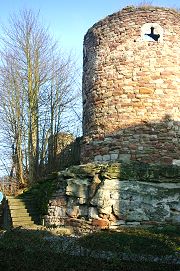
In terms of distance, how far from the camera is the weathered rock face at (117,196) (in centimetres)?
844

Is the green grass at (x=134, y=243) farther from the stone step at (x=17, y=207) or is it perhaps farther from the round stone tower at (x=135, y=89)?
the stone step at (x=17, y=207)

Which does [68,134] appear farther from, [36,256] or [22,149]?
[36,256]

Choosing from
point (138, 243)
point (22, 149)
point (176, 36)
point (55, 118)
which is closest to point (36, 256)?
point (138, 243)

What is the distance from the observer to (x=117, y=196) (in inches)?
336

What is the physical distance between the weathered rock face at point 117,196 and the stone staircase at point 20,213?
61cm

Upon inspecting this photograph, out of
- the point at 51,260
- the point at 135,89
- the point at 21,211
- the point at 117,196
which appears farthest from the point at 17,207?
the point at 51,260

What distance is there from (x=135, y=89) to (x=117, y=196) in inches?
123

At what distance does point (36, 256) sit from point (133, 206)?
4.04 metres

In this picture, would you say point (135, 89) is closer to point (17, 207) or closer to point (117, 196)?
point (117, 196)

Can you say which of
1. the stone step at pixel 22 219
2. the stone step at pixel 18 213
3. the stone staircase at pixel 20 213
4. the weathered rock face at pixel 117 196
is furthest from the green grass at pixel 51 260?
the stone step at pixel 18 213

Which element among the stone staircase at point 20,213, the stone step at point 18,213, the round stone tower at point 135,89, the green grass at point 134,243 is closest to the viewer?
the green grass at point 134,243

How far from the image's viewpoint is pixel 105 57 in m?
10.5

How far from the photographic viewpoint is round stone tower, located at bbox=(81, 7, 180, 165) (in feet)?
31.9

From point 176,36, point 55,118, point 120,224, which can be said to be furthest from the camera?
point 55,118
